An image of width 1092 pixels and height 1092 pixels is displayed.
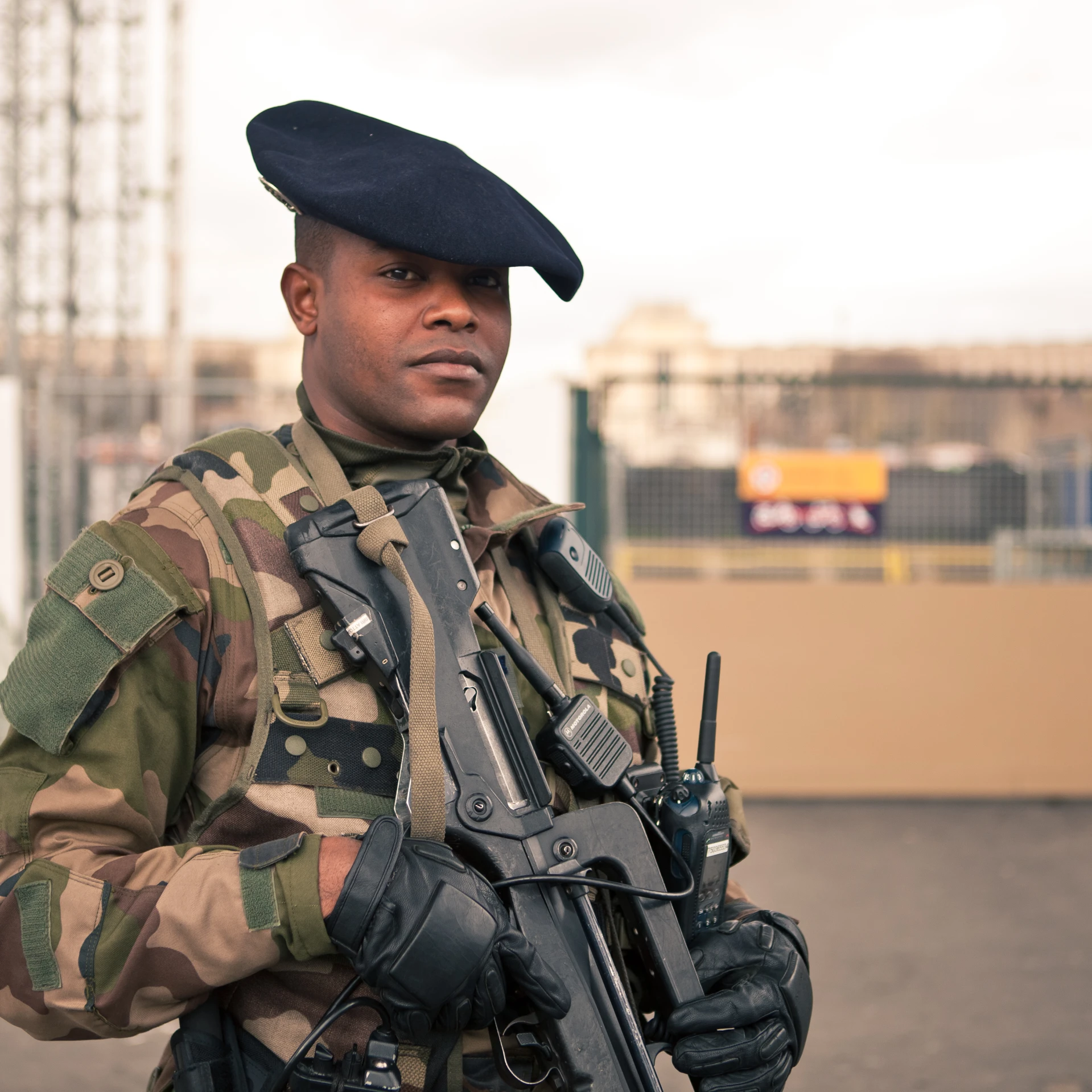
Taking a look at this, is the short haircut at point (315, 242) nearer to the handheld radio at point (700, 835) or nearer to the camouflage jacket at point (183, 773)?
the camouflage jacket at point (183, 773)

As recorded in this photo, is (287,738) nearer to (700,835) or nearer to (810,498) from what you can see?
(700,835)

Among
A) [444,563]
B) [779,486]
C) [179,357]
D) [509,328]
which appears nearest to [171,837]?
[444,563]

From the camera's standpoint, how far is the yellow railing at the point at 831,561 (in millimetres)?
7098

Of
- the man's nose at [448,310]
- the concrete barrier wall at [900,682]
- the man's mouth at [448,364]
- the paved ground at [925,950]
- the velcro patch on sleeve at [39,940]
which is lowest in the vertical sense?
the paved ground at [925,950]

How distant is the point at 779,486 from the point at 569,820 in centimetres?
581

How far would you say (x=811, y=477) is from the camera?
717cm

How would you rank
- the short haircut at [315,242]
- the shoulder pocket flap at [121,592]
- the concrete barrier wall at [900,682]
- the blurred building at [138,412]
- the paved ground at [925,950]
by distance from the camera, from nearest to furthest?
the shoulder pocket flap at [121,592]
the short haircut at [315,242]
the paved ground at [925,950]
the concrete barrier wall at [900,682]
the blurred building at [138,412]

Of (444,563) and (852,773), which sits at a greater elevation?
(444,563)

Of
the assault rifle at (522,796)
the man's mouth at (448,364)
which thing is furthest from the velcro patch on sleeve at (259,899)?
the man's mouth at (448,364)

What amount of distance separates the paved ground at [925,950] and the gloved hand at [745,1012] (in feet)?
7.11

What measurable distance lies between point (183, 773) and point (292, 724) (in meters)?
0.15

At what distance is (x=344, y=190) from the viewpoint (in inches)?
61.3

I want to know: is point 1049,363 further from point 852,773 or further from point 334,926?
point 334,926

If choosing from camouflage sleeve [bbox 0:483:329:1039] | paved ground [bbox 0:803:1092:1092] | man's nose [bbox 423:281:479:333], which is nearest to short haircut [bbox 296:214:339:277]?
man's nose [bbox 423:281:479:333]
